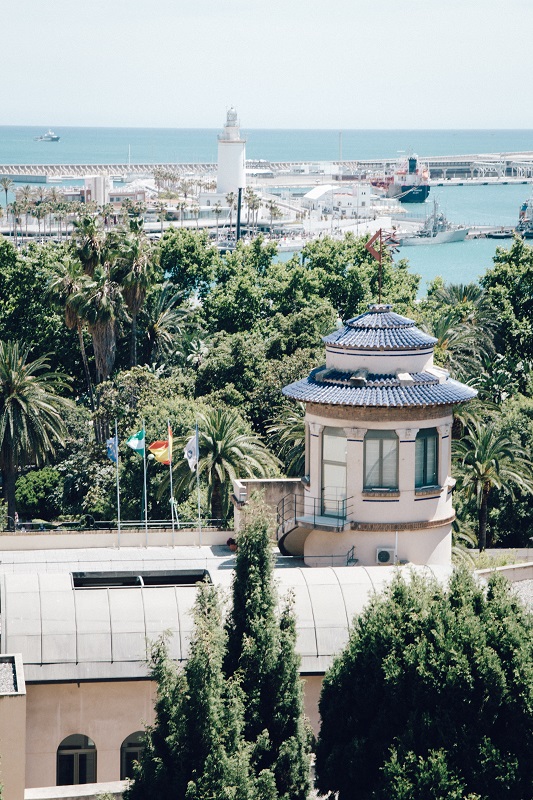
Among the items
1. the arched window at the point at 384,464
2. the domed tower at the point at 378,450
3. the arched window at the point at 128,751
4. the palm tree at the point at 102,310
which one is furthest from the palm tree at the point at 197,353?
the arched window at the point at 128,751

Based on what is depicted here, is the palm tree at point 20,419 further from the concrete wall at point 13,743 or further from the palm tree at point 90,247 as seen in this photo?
the concrete wall at point 13,743

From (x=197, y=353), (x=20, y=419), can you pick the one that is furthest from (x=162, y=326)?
(x=20, y=419)

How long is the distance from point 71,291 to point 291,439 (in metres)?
23.7

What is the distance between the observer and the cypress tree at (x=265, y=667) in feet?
67.1

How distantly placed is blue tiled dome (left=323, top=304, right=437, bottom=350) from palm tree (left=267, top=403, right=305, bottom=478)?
20.5m

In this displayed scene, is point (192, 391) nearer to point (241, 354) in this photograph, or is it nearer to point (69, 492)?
point (241, 354)

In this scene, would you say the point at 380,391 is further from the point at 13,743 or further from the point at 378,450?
the point at 13,743

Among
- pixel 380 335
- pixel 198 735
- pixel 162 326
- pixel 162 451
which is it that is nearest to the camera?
pixel 198 735

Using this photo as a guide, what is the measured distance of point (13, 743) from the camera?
22000 millimetres

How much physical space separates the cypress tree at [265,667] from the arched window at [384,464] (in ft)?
27.2

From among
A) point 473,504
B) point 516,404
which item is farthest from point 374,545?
point 516,404

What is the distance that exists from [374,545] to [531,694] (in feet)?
29.2

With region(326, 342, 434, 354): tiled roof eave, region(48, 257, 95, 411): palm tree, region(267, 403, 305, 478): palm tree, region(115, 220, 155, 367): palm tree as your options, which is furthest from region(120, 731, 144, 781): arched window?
region(115, 220, 155, 367): palm tree

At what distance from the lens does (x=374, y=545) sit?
29578mm
